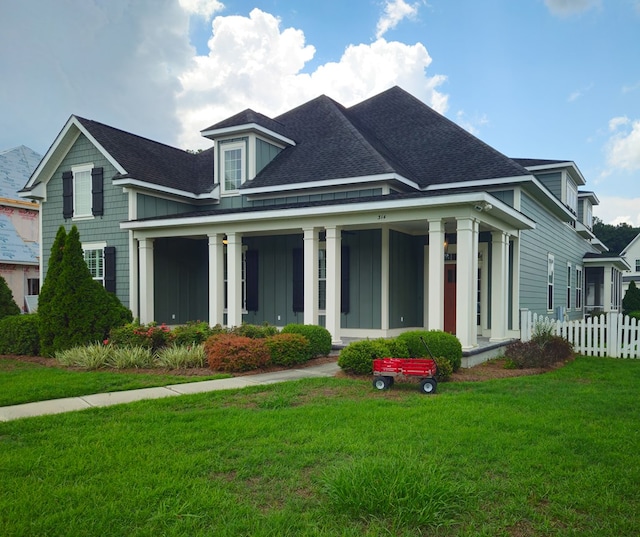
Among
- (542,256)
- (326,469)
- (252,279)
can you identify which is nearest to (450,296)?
(542,256)

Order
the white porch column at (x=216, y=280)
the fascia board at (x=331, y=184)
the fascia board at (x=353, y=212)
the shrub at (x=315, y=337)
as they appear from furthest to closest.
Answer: the white porch column at (x=216, y=280), the fascia board at (x=331, y=184), the shrub at (x=315, y=337), the fascia board at (x=353, y=212)

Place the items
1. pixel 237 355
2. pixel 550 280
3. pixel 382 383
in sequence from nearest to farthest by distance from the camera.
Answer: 1. pixel 382 383
2. pixel 237 355
3. pixel 550 280

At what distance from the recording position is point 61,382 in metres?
8.62

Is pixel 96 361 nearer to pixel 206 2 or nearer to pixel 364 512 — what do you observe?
pixel 364 512

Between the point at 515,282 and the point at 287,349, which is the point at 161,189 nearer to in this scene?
the point at 287,349

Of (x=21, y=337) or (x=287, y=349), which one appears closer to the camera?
(x=287, y=349)

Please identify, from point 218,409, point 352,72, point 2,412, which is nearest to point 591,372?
point 218,409

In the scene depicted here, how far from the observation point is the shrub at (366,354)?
367 inches

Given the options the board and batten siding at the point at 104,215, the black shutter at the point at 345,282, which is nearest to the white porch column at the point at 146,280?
the board and batten siding at the point at 104,215

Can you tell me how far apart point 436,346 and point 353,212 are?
13.3 ft

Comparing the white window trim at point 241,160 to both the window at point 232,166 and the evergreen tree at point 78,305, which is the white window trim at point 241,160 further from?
the evergreen tree at point 78,305

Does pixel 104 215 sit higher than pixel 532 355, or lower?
higher

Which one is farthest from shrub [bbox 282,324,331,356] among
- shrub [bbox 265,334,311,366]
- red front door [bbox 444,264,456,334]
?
red front door [bbox 444,264,456,334]

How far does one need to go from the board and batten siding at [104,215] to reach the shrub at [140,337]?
187 inches
